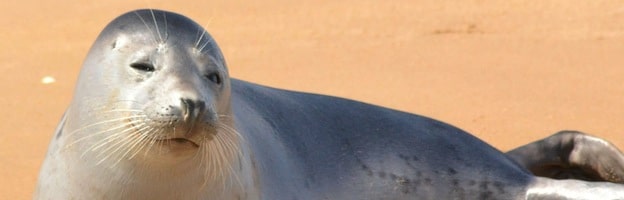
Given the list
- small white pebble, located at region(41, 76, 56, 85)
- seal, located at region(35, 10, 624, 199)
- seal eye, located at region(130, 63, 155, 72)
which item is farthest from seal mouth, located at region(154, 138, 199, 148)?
small white pebble, located at region(41, 76, 56, 85)

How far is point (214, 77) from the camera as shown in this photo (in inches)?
143

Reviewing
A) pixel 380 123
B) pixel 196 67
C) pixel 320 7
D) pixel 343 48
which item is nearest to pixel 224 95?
pixel 196 67

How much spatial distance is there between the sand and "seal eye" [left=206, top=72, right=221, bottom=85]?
2149 mm

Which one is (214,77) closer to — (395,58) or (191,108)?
(191,108)

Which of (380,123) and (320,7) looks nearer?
(380,123)

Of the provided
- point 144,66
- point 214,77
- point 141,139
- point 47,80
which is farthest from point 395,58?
point 141,139

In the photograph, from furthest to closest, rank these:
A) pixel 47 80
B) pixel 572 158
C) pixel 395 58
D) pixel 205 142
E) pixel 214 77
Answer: pixel 395 58
pixel 47 80
pixel 572 158
pixel 214 77
pixel 205 142

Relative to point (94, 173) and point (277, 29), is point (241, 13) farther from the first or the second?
point (94, 173)

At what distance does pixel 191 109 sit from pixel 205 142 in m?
0.17

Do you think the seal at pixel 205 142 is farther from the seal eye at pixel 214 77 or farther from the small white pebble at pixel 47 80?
the small white pebble at pixel 47 80

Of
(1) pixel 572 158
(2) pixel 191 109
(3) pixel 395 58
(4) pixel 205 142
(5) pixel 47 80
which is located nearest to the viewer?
(2) pixel 191 109

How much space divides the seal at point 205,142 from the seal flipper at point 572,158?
1.46 ft

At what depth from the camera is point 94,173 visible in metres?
3.64

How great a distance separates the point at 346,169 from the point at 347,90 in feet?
8.58
